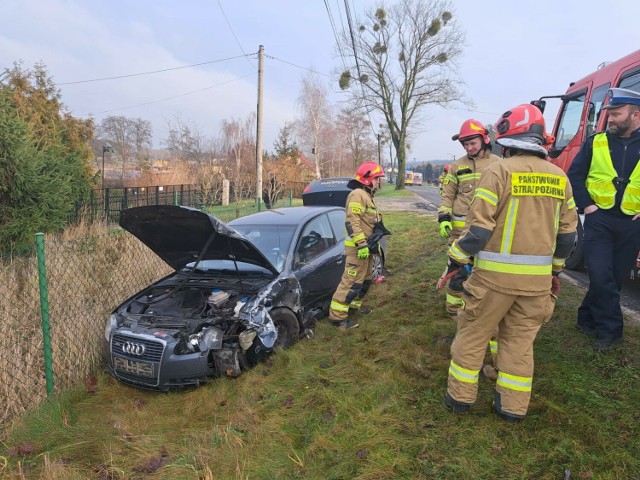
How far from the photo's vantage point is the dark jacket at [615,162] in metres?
3.07

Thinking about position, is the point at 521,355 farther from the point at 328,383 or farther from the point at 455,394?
the point at 328,383

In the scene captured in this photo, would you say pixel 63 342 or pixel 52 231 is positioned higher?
pixel 52 231

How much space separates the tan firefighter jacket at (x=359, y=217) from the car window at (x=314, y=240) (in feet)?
1.64

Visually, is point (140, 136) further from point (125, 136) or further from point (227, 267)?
point (227, 267)

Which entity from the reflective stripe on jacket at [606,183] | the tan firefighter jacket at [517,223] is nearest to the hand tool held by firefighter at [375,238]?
the reflective stripe on jacket at [606,183]

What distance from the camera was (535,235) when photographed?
91.9 inches

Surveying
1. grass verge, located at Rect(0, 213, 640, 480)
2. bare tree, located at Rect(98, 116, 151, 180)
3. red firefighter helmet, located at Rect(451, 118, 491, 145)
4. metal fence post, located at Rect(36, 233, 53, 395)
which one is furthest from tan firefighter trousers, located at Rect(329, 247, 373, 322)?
bare tree, located at Rect(98, 116, 151, 180)

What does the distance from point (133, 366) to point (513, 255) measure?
2.97 m

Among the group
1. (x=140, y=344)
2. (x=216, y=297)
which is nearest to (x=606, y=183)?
(x=216, y=297)

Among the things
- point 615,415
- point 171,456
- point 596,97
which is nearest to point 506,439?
point 615,415

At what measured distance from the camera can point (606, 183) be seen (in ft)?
10.3

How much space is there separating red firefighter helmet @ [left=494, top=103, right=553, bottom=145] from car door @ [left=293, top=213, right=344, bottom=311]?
2.46 metres

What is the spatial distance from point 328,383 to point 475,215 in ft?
5.72

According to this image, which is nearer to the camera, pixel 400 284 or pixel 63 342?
pixel 63 342
